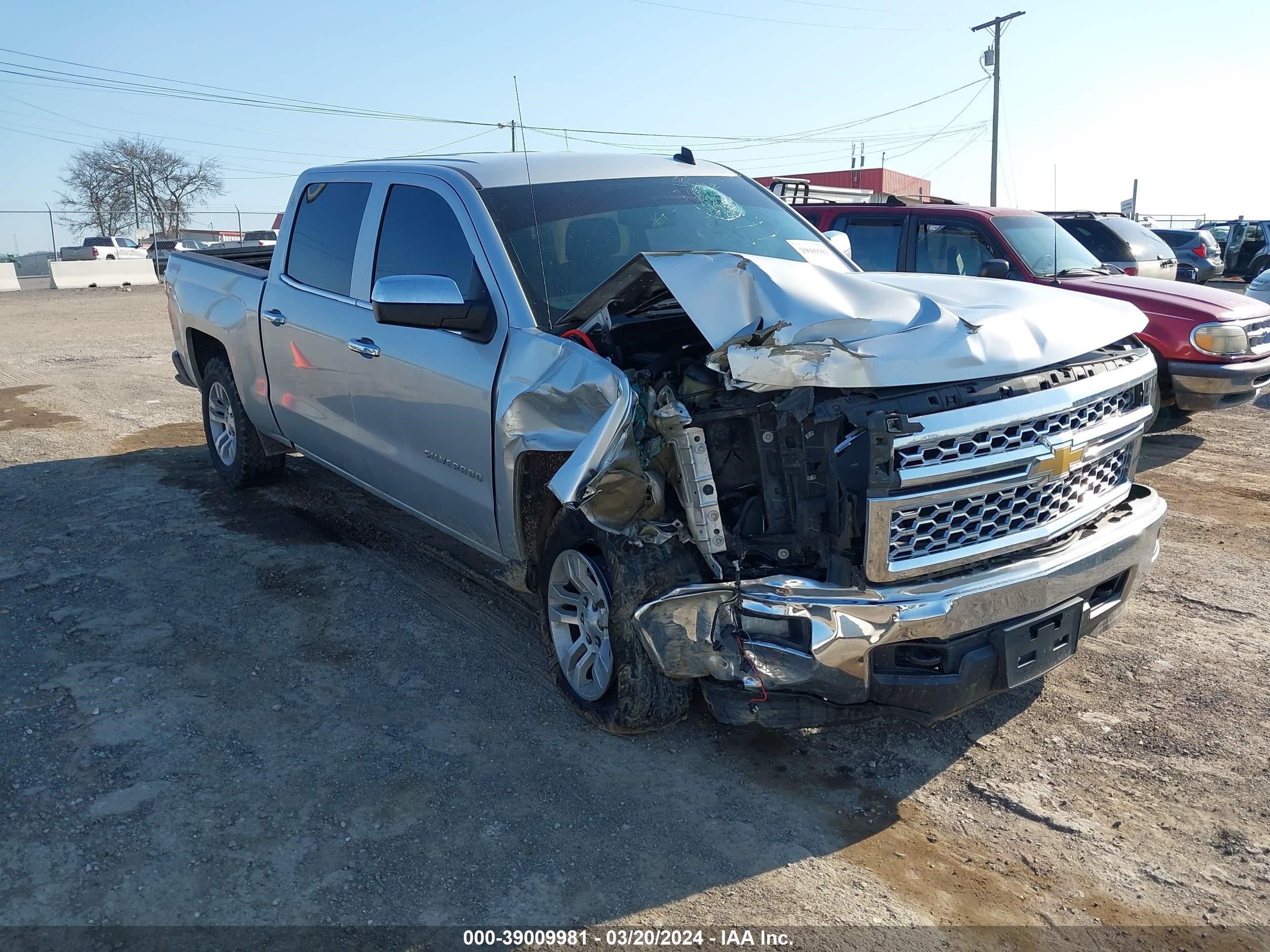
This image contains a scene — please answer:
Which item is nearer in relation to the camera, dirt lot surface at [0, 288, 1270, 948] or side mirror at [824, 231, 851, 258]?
dirt lot surface at [0, 288, 1270, 948]

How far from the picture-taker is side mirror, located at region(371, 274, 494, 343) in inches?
147

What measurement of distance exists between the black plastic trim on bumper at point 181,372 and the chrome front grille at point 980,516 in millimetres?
5627

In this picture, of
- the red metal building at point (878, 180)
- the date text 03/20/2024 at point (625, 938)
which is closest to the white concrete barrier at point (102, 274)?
the red metal building at point (878, 180)

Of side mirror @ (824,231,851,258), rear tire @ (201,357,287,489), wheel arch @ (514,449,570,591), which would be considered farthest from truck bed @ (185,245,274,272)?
wheel arch @ (514,449,570,591)

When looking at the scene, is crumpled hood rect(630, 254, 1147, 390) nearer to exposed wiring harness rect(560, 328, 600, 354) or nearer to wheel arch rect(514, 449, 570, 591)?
exposed wiring harness rect(560, 328, 600, 354)

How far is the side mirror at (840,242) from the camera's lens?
504 cm

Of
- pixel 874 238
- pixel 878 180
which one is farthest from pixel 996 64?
pixel 874 238

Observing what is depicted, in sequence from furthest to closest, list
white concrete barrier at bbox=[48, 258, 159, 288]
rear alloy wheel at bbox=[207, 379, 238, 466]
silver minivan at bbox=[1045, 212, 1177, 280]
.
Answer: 1. white concrete barrier at bbox=[48, 258, 159, 288]
2. silver minivan at bbox=[1045, 212, 1177, 280]
3. rear alloy wheel at bbox=[207, 379, 238, 466]

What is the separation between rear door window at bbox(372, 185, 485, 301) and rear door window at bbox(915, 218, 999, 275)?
5275 mm

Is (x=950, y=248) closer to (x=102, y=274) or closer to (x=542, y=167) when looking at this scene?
(x=542, y=167)

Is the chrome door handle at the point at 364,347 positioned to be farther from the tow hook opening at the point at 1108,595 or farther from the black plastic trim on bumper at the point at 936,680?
the tow hook opening at the point at 1108,595

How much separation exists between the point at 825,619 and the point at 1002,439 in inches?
29.9

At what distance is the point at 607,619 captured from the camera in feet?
11.3

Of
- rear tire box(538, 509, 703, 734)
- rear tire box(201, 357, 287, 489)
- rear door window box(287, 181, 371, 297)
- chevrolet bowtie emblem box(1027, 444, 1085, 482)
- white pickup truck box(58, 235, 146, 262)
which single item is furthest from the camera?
white pickup truck box(58, 235, 146, 262)
